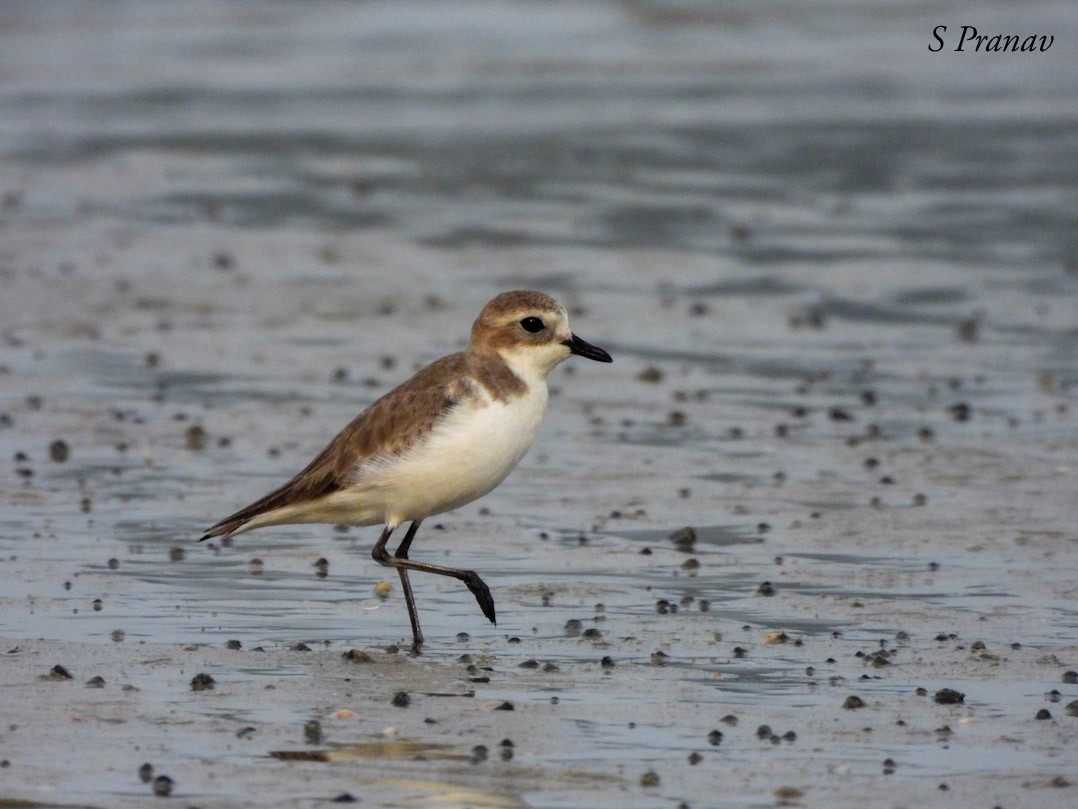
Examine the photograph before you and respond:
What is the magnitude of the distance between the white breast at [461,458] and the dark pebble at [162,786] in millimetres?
2362

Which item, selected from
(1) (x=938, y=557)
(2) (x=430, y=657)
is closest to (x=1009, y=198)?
(1) (x=938, y=557)

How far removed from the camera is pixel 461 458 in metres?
8.27

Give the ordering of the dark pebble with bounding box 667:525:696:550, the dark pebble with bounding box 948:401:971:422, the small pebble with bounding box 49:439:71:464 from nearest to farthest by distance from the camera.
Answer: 1. the dark pebble with bounding box 667:525:696:550
2. the small pebble with bounding box 49:439:71:464
3. the dark pebble with bounding box 948:401:971:422

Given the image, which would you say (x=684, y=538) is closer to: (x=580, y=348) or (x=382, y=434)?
(x=580, y=348)

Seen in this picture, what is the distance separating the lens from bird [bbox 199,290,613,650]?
27.3 feet

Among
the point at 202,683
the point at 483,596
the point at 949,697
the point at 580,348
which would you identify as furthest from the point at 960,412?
the point at 202,683

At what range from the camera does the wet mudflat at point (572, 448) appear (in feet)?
22.4

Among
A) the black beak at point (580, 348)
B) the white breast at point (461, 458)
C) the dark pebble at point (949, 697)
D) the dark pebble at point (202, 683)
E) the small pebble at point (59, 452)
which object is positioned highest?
the small pebble at point (59, 452)

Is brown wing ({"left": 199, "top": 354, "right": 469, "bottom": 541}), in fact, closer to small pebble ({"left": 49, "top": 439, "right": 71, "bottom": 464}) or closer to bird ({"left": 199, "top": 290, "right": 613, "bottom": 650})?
bird ({"left": 199, "top": 290, "right": 613, "bottom": 650})

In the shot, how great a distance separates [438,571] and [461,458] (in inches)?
24.3

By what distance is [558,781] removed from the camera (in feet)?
21.0

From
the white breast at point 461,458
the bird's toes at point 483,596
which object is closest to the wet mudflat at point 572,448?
the bird's toes at point 483,596

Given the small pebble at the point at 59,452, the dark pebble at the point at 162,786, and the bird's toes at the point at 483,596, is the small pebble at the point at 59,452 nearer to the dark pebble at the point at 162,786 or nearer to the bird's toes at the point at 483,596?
the bird's toes at the point at 483,596

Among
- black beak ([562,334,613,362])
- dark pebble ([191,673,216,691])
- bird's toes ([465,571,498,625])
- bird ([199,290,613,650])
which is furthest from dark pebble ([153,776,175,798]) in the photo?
black beak ([562,334,613,362])
